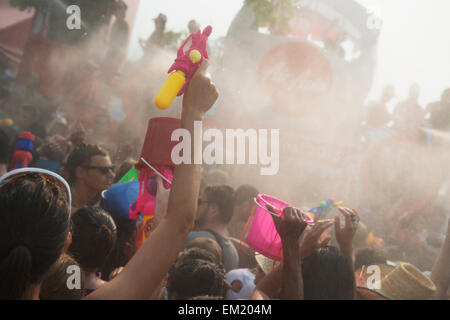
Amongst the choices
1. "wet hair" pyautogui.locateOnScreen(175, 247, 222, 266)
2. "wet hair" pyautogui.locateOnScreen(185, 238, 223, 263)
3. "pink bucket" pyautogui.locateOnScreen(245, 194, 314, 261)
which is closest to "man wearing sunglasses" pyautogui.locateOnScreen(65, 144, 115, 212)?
"wet hair" pyautogui.locateOnScreen(185, 238, 223, 263)

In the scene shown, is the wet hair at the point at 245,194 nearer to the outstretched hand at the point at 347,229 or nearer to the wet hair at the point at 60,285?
the outstretched hand at the point at 347,229

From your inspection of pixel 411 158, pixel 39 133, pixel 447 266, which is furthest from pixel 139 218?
pixel 411 158

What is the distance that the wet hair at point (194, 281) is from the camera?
1.67m

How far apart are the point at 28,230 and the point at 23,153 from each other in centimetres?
410

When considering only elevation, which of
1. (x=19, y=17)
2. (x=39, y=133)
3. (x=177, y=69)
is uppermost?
(x=19, y=17)

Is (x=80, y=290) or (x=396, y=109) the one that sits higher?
(x=396, y=109)

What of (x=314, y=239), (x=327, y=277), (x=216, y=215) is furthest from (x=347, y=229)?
(x=216, y=215)

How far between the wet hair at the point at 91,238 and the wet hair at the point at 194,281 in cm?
49

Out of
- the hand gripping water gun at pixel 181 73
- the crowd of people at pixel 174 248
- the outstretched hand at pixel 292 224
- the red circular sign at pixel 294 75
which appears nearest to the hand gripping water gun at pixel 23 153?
the crowd of people at pixel 174 248

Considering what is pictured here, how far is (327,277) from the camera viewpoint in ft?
4.38

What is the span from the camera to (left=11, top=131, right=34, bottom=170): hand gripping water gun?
4.01 meters

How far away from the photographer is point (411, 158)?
9.20m
